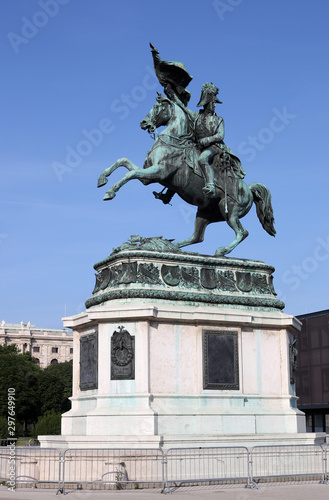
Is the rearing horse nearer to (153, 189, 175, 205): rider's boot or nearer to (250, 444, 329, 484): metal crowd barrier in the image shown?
(153, 189, 175, 205): rider's boot

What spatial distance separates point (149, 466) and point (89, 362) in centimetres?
384

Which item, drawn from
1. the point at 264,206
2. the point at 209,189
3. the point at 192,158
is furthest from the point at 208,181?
the point at 264,206

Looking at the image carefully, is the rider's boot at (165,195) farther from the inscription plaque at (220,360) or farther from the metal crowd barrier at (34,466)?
the metal crowd barrier at (34,466)

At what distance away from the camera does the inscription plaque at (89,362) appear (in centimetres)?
1792

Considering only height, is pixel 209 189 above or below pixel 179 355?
above

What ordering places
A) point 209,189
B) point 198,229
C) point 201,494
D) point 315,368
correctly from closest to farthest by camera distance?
point 201,494
point 209,189
point 198,229
point 315,368

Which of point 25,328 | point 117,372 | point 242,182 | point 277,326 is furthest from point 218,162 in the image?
point 25,328

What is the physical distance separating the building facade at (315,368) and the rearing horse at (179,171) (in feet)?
124

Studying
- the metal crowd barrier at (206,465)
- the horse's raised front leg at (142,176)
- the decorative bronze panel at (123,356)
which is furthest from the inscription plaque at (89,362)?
the horse's raised front leg at (142,176)

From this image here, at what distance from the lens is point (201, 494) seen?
1413cm

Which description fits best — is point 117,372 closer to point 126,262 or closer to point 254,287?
point 126,262

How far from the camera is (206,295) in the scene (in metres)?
18.6

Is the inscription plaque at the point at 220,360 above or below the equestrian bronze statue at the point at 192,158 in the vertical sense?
below

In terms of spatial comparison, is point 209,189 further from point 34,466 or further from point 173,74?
point 34,466
